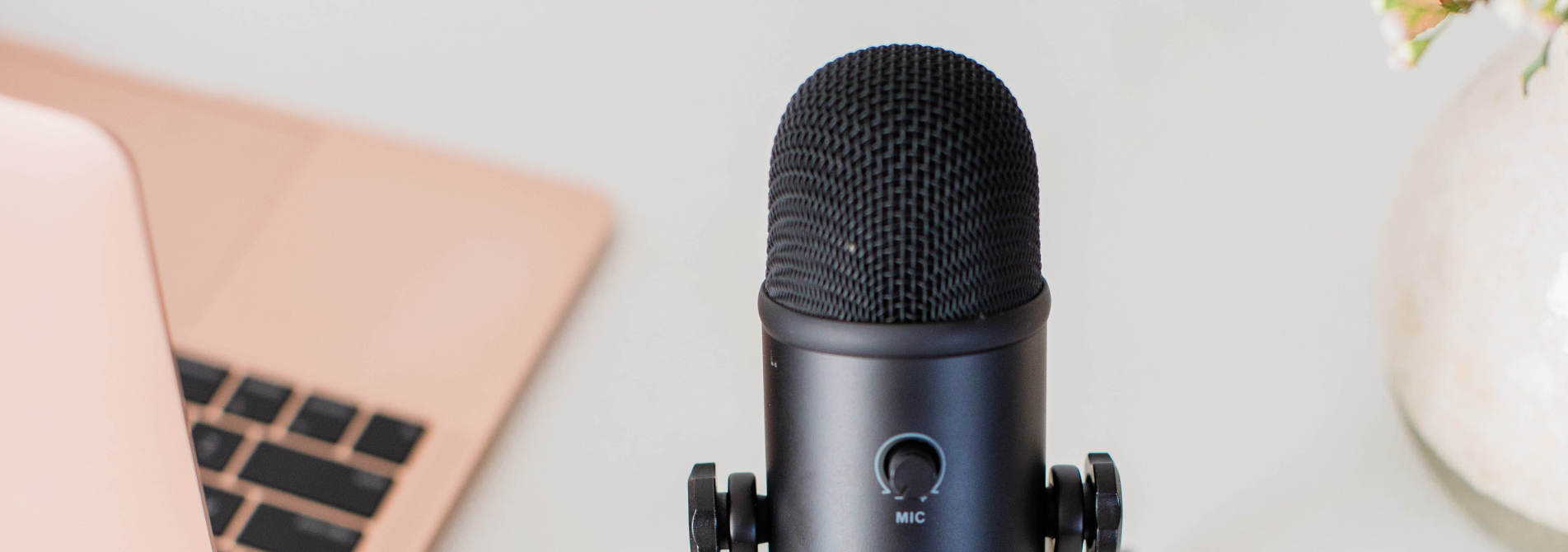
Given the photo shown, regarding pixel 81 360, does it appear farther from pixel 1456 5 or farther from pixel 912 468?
pixel 1456 5

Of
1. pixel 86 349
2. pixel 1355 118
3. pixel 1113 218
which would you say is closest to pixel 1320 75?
pixel 1355 118

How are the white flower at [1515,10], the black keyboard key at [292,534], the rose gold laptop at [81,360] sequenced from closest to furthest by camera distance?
1. the rose gold laptop at [81,360]
2. the white flower at [1515,10]
3. the black keyboard key at [292,534]

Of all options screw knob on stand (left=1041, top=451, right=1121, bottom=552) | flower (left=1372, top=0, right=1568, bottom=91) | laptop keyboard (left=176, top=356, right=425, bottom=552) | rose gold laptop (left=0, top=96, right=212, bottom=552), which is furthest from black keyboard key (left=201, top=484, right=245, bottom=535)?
flower (left=1372, top=0, right=1568, bottom=91)

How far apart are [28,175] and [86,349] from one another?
4 cm

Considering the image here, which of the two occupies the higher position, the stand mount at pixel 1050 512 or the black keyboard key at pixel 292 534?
the black keyboard key at pixel 292 534

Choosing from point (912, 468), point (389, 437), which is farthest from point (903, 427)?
point (389, 437)

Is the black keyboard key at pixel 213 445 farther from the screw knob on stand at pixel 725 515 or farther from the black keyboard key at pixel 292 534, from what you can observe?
the screw knob on stand at pixel 725 515

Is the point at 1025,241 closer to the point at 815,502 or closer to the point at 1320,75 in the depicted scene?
the point at 815,502

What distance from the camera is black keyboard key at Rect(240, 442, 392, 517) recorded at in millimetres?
481

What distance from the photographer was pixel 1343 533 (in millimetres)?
495

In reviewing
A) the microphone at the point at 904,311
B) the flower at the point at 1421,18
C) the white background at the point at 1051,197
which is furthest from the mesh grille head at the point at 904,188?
the white background at the point at 1051,197

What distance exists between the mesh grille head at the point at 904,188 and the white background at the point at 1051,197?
0.82 feet

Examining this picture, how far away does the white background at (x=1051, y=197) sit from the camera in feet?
1.72

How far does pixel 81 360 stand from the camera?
25 cm
